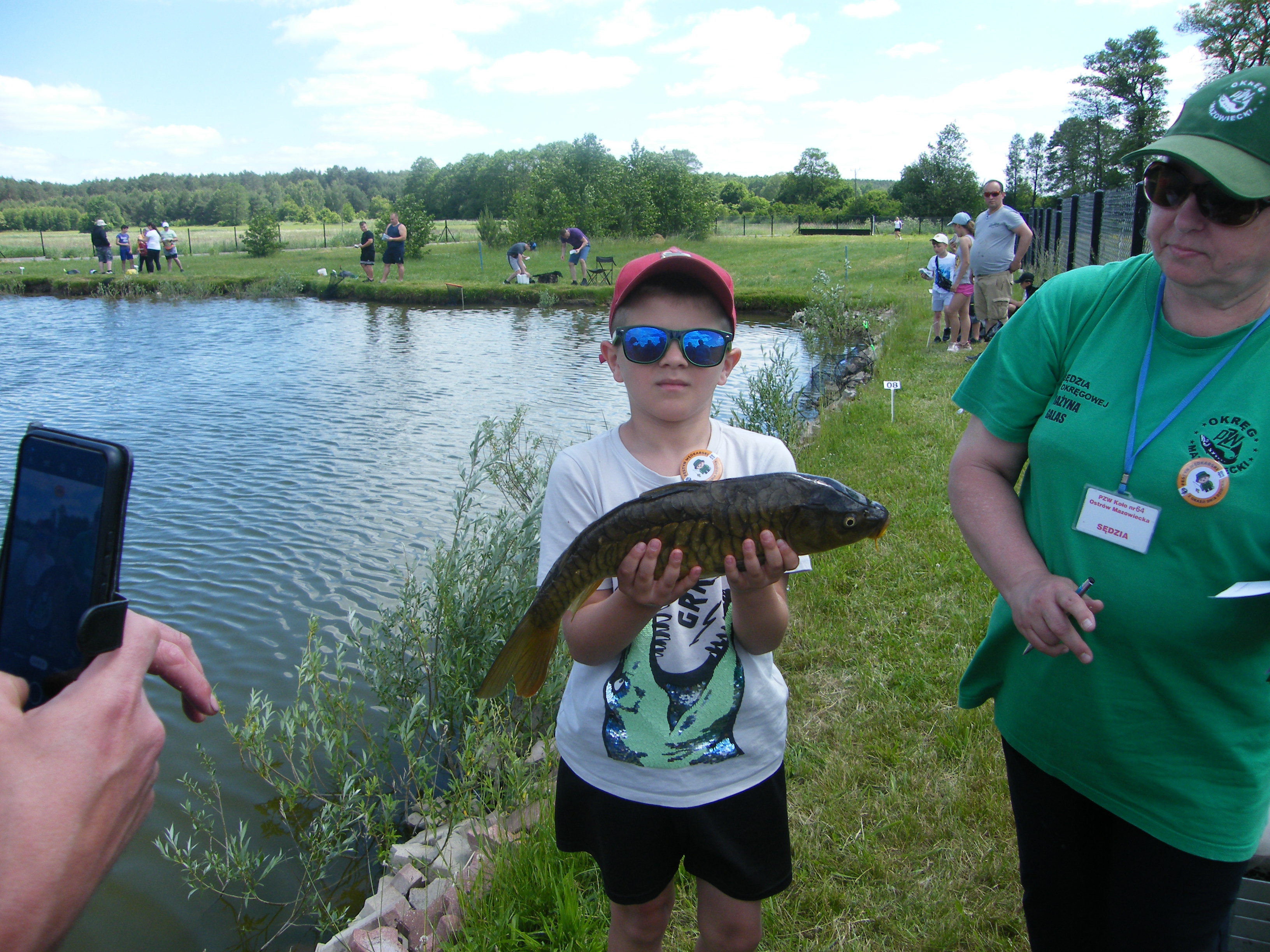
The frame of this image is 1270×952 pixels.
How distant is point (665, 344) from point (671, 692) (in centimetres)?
95

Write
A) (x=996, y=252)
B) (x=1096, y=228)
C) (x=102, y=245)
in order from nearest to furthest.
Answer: (x=996, y=252)
(x=1096, y=228)
(x=102, y=245)

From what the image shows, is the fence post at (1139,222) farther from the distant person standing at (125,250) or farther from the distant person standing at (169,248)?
the distant person standing at (125,250)

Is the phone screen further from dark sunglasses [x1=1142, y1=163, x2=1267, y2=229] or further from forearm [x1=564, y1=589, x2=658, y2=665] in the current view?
dark sunglasses [x1=1142, y1=163, x2=1267, y2=229]

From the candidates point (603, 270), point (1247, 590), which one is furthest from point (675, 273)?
point (603, 270)

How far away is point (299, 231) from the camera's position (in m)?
62.4

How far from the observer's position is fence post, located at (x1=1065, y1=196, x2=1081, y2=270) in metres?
15.7

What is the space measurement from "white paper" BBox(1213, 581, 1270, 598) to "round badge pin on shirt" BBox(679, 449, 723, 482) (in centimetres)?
114

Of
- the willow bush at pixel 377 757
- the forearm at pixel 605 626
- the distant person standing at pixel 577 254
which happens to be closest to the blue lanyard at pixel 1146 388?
the forearm at pixel 605 626

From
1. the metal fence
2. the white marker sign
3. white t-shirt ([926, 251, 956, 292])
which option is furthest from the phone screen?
white t-shirt ([926, 251, 956, 292])

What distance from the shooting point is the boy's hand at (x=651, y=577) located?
1.74 meters

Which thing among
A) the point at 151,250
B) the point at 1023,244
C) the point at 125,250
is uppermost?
the point at 125,250

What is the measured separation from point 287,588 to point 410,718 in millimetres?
4550

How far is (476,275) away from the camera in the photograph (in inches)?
1253

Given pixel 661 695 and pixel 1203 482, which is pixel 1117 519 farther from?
pixel 661 695
